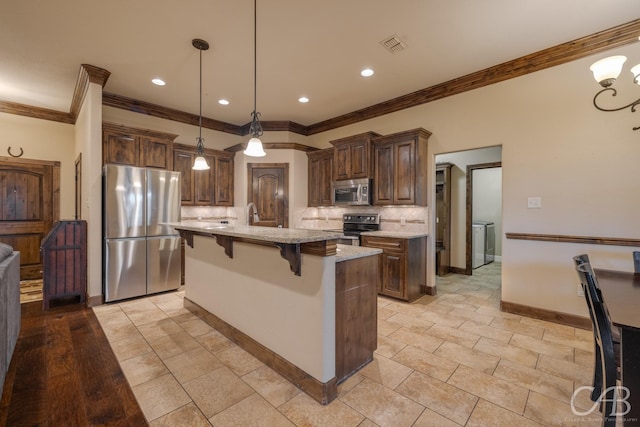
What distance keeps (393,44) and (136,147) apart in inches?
151

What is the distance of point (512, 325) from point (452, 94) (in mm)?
3081

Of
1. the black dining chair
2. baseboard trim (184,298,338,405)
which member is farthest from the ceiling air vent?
baseboard trim (184,298,338,405)

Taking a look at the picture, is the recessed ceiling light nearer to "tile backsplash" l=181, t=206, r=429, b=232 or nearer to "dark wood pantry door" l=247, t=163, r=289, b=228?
"tile backsplash" l=181, t=206, r=429, b=232

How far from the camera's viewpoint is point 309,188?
19.0 feet

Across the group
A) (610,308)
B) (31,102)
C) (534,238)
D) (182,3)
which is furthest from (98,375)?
(31,102)

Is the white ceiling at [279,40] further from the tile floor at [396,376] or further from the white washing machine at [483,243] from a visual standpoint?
the white washing machine at [483,243]

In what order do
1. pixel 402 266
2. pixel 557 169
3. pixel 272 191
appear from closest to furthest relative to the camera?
pixel 557 169, pixel 402 266, pixel 272 191

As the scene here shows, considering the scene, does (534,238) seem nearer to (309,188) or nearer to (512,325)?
(512,325)

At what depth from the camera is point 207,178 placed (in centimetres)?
534

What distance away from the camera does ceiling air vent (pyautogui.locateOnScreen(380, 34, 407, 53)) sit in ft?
9.68

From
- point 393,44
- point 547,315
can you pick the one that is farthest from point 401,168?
point 547,315

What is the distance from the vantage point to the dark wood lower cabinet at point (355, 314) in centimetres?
203

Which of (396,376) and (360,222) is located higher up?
(360,222)

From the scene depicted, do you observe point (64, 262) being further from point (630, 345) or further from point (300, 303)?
point (630, 345)
